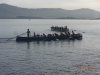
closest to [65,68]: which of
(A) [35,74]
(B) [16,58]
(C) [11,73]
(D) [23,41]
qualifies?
(A) [35,74]

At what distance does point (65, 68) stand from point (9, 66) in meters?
8.99

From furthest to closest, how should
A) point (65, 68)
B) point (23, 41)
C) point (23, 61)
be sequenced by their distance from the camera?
point (23, 41) < point (23, 61) < point (65, 68)

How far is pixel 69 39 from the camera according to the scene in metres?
74.1

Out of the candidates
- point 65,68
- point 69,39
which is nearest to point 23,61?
point 65,68

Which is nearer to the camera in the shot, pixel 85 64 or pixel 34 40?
pixel 85 64

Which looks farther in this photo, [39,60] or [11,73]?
[39,60]

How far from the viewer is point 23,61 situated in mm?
40750

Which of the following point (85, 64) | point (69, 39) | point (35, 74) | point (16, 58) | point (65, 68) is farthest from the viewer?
point (69, 39)

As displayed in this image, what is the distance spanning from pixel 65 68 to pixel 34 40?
36.2 m

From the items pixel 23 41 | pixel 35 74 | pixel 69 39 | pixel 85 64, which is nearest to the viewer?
pixel 35 74

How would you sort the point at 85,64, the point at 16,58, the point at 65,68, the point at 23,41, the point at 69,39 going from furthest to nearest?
1. the point at 69,39
2. the point at 23,41
3. the point at 16,58
4. the point at 85,64
5. the point at 65,68

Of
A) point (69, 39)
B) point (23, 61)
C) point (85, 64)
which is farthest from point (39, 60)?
point (69, 39)

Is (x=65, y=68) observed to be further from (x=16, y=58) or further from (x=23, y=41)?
(x=23, y=41)

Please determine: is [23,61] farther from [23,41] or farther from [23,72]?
[23,41]
